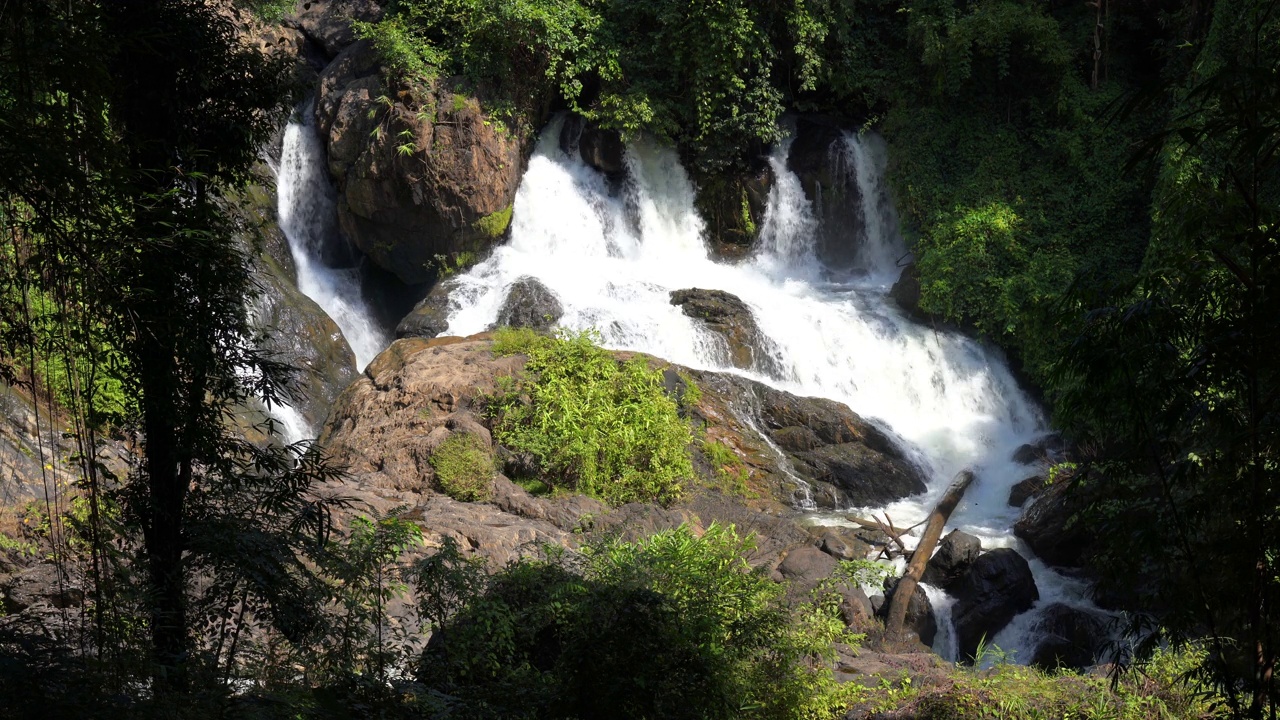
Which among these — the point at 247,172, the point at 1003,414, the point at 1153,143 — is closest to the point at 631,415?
the point at 247,172

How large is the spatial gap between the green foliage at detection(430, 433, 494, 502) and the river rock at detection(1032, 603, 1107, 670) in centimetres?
558

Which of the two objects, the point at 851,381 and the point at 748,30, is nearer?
the point at 851,381

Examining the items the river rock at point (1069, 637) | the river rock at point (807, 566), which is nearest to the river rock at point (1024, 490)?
the river rock at point (1069, 637)

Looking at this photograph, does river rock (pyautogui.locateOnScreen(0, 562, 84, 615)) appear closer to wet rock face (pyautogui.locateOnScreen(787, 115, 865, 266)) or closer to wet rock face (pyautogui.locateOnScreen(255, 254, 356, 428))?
wet rock face (pyautogui.locateOnScreen(255, 254, 356, 428))

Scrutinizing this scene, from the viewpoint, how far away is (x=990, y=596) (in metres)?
9.56

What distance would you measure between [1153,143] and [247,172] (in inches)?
171

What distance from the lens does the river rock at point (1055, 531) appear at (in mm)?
10391

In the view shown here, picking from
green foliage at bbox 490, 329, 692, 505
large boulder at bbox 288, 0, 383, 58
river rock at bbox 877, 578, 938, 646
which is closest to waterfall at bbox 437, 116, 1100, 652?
river rock at bbox 877, 578, 938, 646

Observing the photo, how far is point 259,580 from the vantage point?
439 centimetres

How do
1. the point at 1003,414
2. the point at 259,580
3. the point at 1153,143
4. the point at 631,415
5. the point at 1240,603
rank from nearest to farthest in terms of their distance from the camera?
the point at 1153,143 < the point at 1240,603 < the point at 259,580 < the point at 631,415 < the point at 1003,414

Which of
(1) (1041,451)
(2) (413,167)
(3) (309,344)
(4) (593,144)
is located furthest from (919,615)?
(4) (593,144)

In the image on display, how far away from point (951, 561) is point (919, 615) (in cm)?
88

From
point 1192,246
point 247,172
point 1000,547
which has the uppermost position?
point 247,172

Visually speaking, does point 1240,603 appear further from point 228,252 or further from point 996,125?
point 996,125
